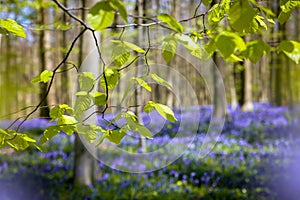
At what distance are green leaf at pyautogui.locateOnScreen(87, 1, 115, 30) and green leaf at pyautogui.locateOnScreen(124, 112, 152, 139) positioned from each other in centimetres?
49

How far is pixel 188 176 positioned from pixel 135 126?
4.83m

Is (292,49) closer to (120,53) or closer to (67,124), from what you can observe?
(120,53)

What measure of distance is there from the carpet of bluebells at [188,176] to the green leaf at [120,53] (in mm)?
3594

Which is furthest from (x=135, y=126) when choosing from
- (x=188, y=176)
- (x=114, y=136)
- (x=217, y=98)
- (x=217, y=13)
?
(x=217, y=98)

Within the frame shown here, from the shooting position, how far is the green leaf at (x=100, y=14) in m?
0.97

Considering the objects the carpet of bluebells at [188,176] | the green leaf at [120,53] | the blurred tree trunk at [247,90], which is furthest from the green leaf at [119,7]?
the blurred tree trunk at [247,90]

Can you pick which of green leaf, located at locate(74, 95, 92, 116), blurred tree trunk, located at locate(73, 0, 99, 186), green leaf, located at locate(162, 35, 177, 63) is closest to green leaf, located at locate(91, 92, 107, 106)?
green leaf, located at locate(74, 95, 92, 116)

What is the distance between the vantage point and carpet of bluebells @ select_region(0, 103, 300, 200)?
499 cm

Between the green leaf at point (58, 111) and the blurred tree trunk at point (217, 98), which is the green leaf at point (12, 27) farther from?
the blurred tree trunk at point (217, 98)

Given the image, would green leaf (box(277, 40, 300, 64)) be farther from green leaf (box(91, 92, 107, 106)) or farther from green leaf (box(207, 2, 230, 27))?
green leaf (box(91, 92, 107, 106))

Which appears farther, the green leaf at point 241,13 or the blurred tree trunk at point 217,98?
the blurred tree trunk at point 217,98

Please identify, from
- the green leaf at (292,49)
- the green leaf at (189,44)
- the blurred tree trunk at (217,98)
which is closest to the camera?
the green leaf at (292,49)

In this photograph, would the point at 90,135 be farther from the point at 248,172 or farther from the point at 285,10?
the point at 248,172

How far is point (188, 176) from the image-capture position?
19.9ft
